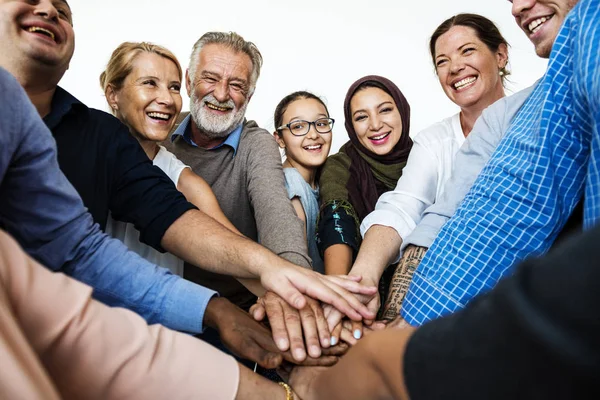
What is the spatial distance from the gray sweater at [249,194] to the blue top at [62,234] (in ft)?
1.74

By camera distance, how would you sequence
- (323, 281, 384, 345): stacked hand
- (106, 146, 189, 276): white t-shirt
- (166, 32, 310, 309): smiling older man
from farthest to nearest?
(166, 32, 310, 309): smiling older man < (106, 146, 189, 276): white t-shirt < (323, 281, 384, 345): stacked hand

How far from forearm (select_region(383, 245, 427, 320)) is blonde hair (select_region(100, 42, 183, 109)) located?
4.67 feet

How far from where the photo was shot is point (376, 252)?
4.63 feet

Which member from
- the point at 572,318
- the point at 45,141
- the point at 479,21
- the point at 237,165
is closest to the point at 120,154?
the point at 45,141

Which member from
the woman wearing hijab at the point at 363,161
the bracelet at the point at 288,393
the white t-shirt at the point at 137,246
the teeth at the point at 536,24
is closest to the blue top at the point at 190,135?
the woman wearing hijab at the point at 363,161

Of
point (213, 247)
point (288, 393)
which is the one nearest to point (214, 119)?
point (213, 247)

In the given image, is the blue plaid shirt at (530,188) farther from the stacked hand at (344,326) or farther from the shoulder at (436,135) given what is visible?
the shoulder at (436,135)

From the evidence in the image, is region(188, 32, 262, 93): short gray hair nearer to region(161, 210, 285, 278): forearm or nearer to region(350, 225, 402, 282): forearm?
region(350, 225, 402, 282): forearm

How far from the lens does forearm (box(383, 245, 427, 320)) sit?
1.19 meters

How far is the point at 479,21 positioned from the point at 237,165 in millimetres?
1374

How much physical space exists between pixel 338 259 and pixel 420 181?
0.41 meters

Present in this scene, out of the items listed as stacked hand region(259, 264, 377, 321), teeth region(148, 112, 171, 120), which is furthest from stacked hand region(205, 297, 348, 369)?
teeth region(148, 112, 171, 120)

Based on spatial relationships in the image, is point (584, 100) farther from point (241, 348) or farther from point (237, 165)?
point (237, 165)

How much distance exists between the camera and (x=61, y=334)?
0.56 m
